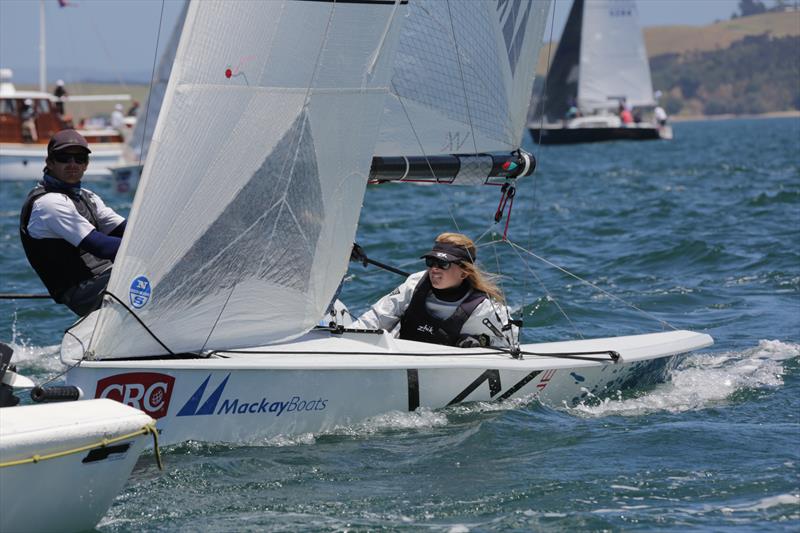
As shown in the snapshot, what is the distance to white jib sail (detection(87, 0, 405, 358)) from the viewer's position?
5.06m

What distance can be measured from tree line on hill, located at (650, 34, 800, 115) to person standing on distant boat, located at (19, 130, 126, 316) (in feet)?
433

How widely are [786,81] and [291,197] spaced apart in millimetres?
135624

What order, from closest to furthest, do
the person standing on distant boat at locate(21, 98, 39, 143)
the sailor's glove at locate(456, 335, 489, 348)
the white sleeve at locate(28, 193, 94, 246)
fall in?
the white sleeve at locate(28, 193, 94, 246), the sailor's glove at locate(456, 335, 489, 348), the person standing on distant boat at locate(21, 98, 39, 143)

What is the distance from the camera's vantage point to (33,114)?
2881 cm

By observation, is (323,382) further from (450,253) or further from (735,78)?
(735,78)

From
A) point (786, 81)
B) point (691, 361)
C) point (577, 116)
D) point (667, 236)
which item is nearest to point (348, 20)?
point (691, 361)

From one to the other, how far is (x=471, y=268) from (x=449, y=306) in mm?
236

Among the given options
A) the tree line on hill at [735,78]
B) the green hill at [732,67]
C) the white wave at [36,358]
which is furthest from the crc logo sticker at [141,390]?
the tree line on hill at [735,78]

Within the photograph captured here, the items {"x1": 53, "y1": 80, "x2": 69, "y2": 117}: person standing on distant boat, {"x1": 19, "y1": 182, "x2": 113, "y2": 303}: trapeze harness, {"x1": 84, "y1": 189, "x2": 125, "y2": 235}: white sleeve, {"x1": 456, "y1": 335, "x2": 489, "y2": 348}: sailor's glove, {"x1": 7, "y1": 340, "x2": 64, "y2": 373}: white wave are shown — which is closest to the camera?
{"x1": 19, "y1": 182, "x2": 113, "y2": 303}: trapeze harness

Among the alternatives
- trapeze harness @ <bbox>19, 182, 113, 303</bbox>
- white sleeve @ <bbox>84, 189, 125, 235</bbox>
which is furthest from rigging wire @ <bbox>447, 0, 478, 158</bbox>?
trapeze harness @ <bbox>19, 182, 113, 303</bbox>

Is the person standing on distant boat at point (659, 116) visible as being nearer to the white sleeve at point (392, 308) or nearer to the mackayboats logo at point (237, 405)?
→ the white sleeve at point (392, 308)

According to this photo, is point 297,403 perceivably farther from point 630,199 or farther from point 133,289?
point 630,199

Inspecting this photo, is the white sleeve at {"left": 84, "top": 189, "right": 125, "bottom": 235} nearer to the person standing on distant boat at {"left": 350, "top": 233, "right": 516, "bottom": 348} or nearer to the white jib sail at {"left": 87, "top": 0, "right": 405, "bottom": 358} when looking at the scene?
the white jib sail at {"left": 87, "top": 0, "right": 405, "bottom": 358}

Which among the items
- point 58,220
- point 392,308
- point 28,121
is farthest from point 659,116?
point 58,220
